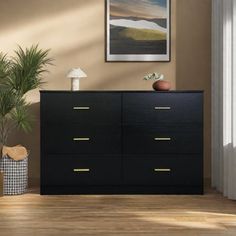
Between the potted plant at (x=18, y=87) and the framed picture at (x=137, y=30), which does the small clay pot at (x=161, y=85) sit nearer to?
the framed picture at (x=137, y=30)

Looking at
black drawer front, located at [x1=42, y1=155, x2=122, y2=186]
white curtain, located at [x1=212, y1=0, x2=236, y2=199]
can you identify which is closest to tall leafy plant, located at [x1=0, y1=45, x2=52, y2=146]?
black drawer front, located at [x1=42, y1=155, x2=122, y2=186]

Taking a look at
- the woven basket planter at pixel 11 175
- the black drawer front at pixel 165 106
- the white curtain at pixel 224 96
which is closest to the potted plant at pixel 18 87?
the woven basket planter at pixel 11 175

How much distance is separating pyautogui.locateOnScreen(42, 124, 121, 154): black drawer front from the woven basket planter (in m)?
0.31

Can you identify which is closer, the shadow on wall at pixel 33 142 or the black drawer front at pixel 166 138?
the black drawer front at pixel 166 138

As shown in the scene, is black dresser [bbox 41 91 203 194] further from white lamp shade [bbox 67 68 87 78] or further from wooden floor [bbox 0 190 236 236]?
white lamp shade [bbox 67 68 87 78]

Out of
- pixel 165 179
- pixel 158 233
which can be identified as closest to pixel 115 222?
pixel 158 233

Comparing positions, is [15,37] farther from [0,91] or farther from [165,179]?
[165,179]

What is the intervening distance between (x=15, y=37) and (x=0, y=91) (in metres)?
0.59

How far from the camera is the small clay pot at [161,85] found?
207 inches

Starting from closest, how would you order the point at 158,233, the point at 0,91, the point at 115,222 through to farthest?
the point at 158,233, the point at 115,222, the point at 0,91

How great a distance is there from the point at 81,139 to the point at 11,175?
0.70m

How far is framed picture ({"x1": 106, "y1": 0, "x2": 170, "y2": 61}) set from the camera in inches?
224

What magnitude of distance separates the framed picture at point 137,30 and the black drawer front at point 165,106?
25.6 inches

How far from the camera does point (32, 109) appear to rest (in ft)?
18.8
